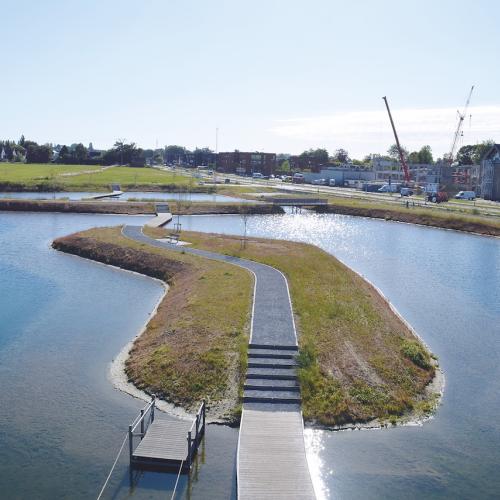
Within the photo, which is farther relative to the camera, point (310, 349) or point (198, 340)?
point (198, 340)

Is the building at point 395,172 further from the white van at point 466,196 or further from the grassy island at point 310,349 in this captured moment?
the grassy island at point 310,349

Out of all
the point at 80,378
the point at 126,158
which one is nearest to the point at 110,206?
the point at 80,378

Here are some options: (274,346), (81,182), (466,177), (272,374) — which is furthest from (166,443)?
(466,177)

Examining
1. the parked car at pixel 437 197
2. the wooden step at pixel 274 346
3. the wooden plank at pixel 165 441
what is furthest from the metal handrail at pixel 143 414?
the parked car at pixel 437 197

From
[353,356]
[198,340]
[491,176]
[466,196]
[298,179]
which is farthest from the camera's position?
[298,179]

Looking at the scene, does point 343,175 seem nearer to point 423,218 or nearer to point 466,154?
point 466,154

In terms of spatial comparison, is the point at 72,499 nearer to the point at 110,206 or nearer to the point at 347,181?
the point at 110,206
